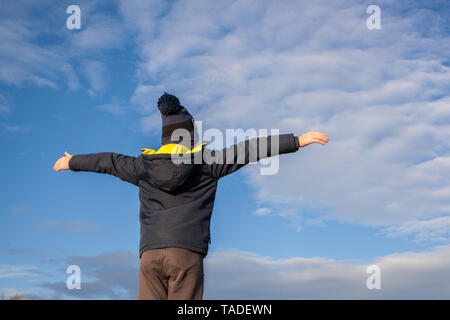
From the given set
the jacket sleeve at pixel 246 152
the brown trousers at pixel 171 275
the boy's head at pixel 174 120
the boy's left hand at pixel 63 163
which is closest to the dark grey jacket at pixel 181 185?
the jacket sleeve at pixel 246 152

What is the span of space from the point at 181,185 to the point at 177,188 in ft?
0.32

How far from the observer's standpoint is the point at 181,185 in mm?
6441

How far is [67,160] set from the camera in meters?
7.63

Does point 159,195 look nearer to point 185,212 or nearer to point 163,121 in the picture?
point 185,212

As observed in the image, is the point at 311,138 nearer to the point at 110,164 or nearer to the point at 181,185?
the point at 181,185

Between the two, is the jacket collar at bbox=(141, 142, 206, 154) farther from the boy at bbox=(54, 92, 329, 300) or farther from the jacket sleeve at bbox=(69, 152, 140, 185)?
the jacket sleeve at bbox=(69, 152, 140, 185)

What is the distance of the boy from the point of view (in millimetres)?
6195

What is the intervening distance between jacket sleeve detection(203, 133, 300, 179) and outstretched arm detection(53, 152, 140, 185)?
116cm

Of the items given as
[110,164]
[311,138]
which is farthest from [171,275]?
[311,138]
